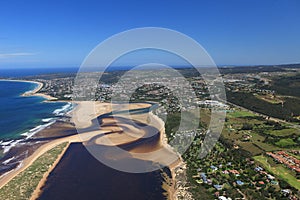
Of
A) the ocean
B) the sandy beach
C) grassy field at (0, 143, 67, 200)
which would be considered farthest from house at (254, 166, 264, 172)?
the ocean

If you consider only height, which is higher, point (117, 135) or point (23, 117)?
point (23, 117)

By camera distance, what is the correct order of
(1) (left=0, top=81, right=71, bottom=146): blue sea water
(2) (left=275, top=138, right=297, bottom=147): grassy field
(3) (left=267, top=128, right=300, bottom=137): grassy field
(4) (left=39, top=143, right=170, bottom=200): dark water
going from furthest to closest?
(1) (left=0, top=81, right=71, bottom=146): blue sea water < (3) (left=267, top=128, right=300, bottom=137): grassy field < (2) (left=275, top=138, right=297, bottom=147): grassy field < (4) (left=39, top=143, right=170, bottom=200): dark water

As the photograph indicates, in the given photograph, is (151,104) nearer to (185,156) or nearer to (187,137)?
(187,137)

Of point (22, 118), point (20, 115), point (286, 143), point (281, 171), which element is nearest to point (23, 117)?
point (22, 118)

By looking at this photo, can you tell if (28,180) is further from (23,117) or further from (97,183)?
(23,117)

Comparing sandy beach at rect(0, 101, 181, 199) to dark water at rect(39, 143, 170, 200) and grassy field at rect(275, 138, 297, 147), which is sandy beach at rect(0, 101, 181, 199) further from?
grassy field at rect(275, 138, 297, 147)

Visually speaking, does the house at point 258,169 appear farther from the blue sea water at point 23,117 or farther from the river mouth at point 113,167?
the blue sea water at point 23,117

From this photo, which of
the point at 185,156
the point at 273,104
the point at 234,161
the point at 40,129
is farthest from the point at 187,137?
the point at 273,104
